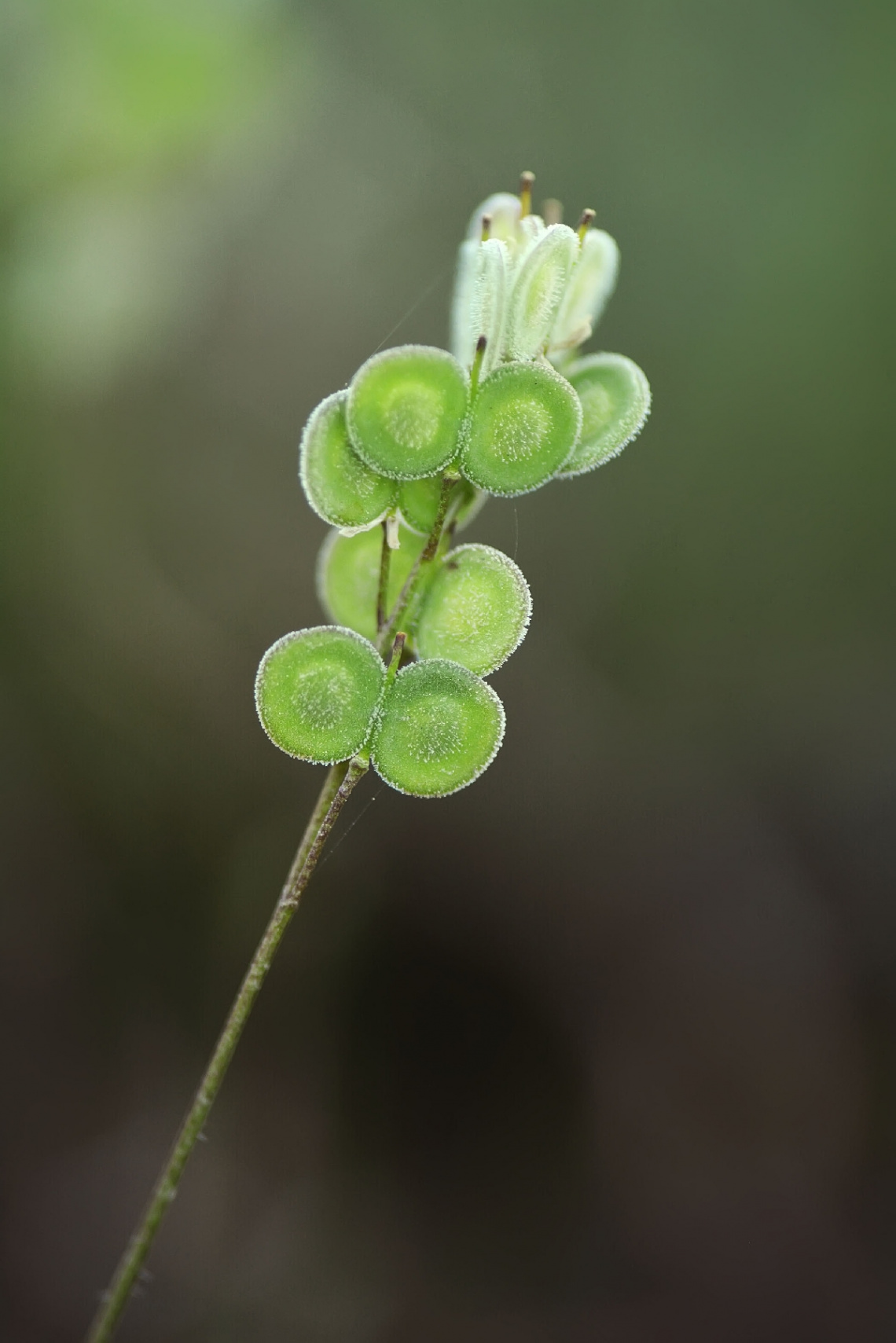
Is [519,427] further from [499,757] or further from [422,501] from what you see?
[499,757]

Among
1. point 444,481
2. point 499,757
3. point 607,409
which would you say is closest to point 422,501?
point 444,481

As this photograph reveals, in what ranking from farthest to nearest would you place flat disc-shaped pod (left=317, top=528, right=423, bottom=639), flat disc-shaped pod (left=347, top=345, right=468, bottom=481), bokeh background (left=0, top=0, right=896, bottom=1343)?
1. bokeh background (left=0, top=0, right=896, bottom=1343)
2. flat disc-shaped pod (left=317, top=528, right=423, bottom=639)
3. flat disc-shaped pod (left=347, top=345, right=468, bottom=481)

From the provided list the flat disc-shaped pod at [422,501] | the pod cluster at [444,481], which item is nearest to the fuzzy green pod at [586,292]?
the pod cluster at [444,481]

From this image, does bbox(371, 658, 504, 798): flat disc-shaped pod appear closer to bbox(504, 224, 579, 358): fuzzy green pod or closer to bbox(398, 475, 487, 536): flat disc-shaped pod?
bbox(398, 475, 487, 536): flat disc-shaped pod

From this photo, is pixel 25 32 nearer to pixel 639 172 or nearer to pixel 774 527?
pixel 639 172

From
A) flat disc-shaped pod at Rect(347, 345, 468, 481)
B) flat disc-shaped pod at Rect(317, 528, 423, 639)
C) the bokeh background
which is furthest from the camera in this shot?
the bokeh background

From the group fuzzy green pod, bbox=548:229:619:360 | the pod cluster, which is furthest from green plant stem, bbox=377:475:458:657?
fuzzy green pod, bbox=548:229:619:360

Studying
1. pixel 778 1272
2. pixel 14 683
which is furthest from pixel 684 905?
pixel 14 683

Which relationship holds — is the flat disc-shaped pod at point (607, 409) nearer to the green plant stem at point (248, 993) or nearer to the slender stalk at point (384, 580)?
the slender stalk at point (384, 580)
